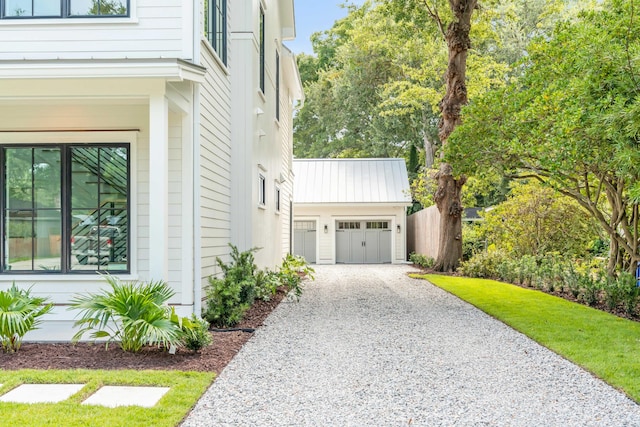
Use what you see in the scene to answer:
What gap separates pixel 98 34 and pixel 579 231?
12504 mm

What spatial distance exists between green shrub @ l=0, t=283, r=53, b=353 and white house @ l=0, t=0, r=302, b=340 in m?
0.67

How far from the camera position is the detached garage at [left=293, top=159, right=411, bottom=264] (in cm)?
2345

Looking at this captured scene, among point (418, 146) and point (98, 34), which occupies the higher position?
point (418, 146)

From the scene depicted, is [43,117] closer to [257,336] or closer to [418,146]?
[257,336]

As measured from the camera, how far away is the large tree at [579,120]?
641 centimetres

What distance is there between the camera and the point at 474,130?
10.5 m

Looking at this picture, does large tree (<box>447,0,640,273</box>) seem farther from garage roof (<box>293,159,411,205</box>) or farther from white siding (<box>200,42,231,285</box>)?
garage roof (<box>293,159,411,205</box>)

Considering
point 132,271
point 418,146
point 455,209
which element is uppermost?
point 418,146

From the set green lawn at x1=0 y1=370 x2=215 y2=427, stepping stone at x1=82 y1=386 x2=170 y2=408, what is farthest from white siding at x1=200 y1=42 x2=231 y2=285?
stepping stone at x1=82 y1=386 x2=170 y2=408

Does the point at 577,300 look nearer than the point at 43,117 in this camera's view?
No

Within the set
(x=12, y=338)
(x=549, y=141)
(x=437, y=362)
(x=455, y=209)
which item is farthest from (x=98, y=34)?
(x=455, y=209)

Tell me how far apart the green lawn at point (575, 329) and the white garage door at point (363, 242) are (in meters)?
11.5

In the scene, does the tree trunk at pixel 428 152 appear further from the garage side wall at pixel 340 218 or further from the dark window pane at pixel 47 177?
the dark window pane at pixel 47 177

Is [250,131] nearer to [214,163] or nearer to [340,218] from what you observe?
[214,163]
